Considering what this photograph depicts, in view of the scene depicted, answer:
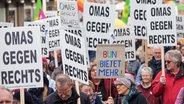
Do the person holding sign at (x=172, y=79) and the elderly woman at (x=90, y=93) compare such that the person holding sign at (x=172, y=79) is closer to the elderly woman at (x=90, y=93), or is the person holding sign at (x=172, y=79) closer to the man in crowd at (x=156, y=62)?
the elderly woman at (x=90, y=93)

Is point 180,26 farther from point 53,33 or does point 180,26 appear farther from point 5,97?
point 5,97

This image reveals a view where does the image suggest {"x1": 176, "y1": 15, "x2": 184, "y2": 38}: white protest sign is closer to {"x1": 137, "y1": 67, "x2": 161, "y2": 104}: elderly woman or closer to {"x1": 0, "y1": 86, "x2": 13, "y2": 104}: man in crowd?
{"x1": 137, "y1": 67, "x2": 161, "y2": 104}: elderly woman

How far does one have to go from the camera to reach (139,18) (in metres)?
17.1

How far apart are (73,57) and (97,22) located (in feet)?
12.3

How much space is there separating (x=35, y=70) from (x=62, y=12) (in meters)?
5.51

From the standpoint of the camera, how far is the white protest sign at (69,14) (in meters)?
15.4

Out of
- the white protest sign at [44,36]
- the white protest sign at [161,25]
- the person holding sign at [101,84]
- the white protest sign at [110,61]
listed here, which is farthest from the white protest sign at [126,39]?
the white protest sign at [110,61]

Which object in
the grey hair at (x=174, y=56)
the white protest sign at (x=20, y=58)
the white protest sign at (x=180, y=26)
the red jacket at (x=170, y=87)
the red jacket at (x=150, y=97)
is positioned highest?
the white protest sign at (x=20, y=58)

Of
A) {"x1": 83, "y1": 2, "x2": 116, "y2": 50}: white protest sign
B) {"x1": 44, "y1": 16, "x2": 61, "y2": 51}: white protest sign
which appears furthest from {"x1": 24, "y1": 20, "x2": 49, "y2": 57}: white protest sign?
{"x1": 83, "y1": 2, "x2": 116, "y2": 50}: white protest sign

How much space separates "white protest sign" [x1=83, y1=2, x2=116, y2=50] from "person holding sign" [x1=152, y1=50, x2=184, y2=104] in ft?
8.98

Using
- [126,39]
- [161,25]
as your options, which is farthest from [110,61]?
[126,39]

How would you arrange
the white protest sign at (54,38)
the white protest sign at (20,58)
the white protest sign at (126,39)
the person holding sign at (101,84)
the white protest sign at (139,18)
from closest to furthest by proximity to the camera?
the white protest sign at (20,58), the person holding sign at (101,84), the white protest sign at (139,18), the white protest sign at (126,39), the white protest sign at (54,38)

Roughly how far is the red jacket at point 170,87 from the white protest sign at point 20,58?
277cm

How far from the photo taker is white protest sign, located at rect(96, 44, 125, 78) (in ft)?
43.0
